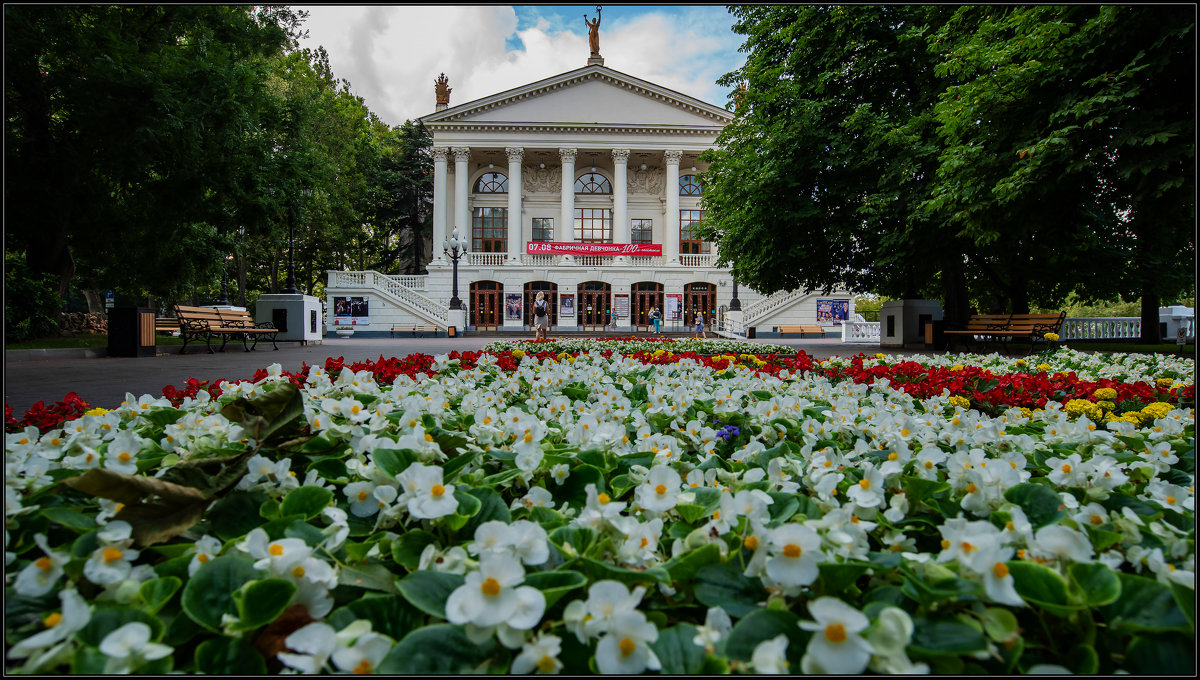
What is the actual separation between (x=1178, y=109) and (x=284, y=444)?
11028 millimetres

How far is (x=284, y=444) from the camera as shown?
1.50 metres

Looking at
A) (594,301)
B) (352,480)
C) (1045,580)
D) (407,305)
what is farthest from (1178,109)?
(407,305)

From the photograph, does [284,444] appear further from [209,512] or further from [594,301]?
[594,301]

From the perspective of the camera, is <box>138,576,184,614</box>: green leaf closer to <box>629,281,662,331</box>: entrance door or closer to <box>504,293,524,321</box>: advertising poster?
<box>504,293,524,321</box>: advertising poster

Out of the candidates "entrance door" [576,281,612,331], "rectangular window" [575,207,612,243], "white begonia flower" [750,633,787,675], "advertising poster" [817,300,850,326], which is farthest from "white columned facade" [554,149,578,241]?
"white begonia flower" [750,633,787,675]

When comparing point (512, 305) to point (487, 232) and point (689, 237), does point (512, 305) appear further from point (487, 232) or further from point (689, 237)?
point (689, 237)

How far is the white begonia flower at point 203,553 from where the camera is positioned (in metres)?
0.93

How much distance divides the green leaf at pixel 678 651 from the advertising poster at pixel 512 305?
32.8 m

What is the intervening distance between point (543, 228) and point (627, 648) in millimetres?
37801

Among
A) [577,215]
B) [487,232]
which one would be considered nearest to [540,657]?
[577,215]

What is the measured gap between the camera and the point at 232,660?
0.78 meters

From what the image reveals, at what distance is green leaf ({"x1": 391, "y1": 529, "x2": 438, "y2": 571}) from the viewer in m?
1.00

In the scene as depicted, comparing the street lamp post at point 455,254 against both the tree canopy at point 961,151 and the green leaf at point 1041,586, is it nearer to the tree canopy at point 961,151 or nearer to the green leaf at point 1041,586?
the tree canopy at point 961,151

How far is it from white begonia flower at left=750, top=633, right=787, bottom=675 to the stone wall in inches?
766
